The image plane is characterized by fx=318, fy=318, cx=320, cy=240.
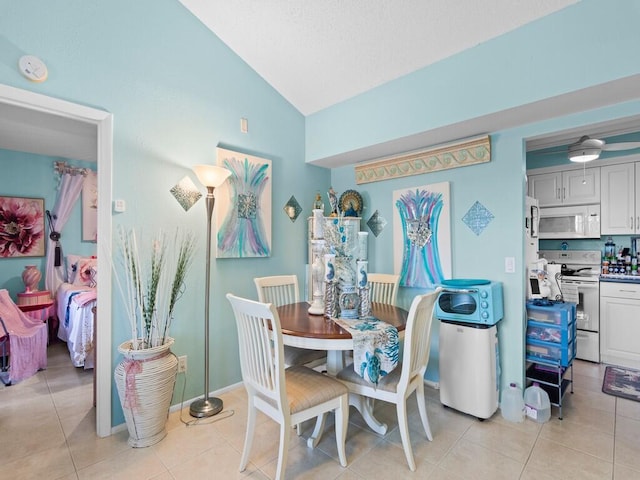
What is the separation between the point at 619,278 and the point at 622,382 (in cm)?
103

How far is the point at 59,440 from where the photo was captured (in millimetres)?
2070

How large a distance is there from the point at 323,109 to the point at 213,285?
2.08 meters

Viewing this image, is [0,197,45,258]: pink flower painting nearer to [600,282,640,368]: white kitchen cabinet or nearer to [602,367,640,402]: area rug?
[602,367,640,402]: area rug

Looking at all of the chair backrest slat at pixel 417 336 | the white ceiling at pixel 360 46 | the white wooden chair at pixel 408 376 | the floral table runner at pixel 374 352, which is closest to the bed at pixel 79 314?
the white ceiling at pixel 360 46

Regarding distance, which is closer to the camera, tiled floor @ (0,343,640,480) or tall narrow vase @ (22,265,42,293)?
tiled floor @ (0,343,640,480)

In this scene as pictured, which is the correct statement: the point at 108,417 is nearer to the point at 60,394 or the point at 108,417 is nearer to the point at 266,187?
the point at 60,394

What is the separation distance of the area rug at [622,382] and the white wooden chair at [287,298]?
2.53m

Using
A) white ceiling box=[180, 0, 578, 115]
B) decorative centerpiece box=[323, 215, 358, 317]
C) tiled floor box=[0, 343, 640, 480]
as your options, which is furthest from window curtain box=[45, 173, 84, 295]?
decorative centerpiece box=[323, 215, 358, 317]

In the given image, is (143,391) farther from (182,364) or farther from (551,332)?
(551,332)

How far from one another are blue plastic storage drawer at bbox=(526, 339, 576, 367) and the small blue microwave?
37cm

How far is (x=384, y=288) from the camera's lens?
2865mm

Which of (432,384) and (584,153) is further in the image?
(432,384)

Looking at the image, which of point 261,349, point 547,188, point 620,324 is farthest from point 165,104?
point 620,324

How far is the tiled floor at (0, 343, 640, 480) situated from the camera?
1.78 meters
